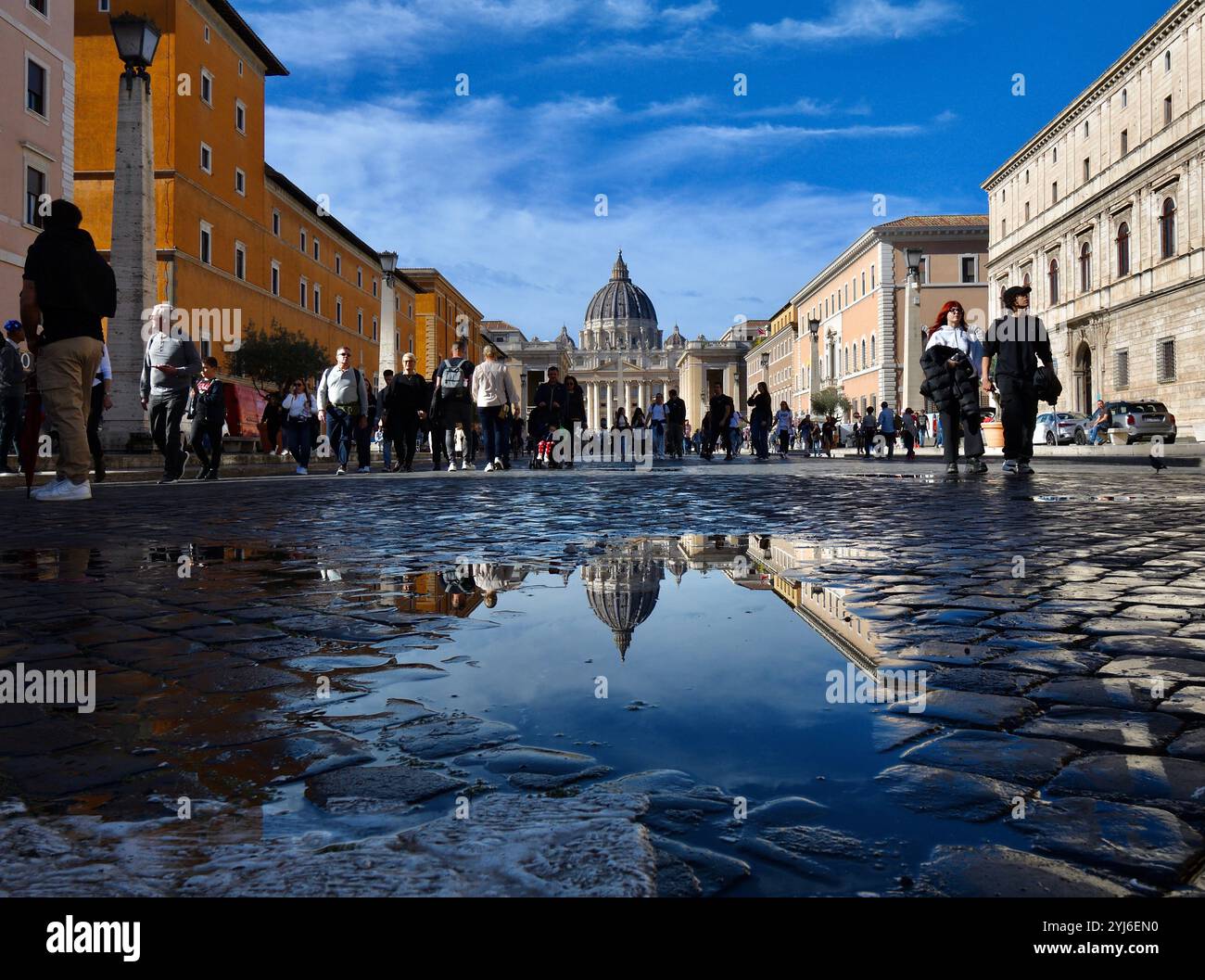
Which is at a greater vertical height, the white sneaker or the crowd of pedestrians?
the crowd of pedestrians

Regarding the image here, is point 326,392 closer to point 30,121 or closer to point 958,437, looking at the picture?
point 958,437

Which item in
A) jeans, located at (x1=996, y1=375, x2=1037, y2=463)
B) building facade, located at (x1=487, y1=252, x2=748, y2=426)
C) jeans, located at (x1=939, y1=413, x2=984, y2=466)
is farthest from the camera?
building facade, located at (x1=487, y1=252, x2=748, y2=426)

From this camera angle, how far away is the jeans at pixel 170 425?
37.3ft

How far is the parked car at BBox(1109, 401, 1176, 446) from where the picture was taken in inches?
1147

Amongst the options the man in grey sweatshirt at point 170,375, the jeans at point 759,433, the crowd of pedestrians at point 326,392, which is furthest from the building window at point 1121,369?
the man in grey sweatshirt at point 170,375

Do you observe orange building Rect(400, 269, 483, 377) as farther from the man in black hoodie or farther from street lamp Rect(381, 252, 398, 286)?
the man in black hoodie

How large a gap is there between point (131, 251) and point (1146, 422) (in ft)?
84.4

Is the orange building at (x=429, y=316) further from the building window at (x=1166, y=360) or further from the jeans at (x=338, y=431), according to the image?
the jeans at (x=338, y=431)

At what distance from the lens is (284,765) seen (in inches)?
72.6

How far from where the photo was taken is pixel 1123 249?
36094 millimetres

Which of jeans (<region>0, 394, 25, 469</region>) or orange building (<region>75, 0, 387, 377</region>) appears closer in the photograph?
jeans (<region>0, 394, 25, 469</region>)

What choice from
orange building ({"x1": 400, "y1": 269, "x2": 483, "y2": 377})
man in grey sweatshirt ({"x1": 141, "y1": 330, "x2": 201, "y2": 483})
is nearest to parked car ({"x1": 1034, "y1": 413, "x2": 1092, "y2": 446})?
man in grey sweatshirt ({"x1": 141, "y1": 330, "x2": 201, "y2": 483})

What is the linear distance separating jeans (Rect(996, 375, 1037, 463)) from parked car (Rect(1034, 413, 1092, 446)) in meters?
22.3

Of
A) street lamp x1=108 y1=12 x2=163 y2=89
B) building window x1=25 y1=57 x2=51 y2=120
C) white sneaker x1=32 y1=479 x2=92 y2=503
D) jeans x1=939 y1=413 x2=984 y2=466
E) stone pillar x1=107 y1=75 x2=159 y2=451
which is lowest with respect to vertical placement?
white sneaker x1=32 y1=479 x2=92 y2=503
